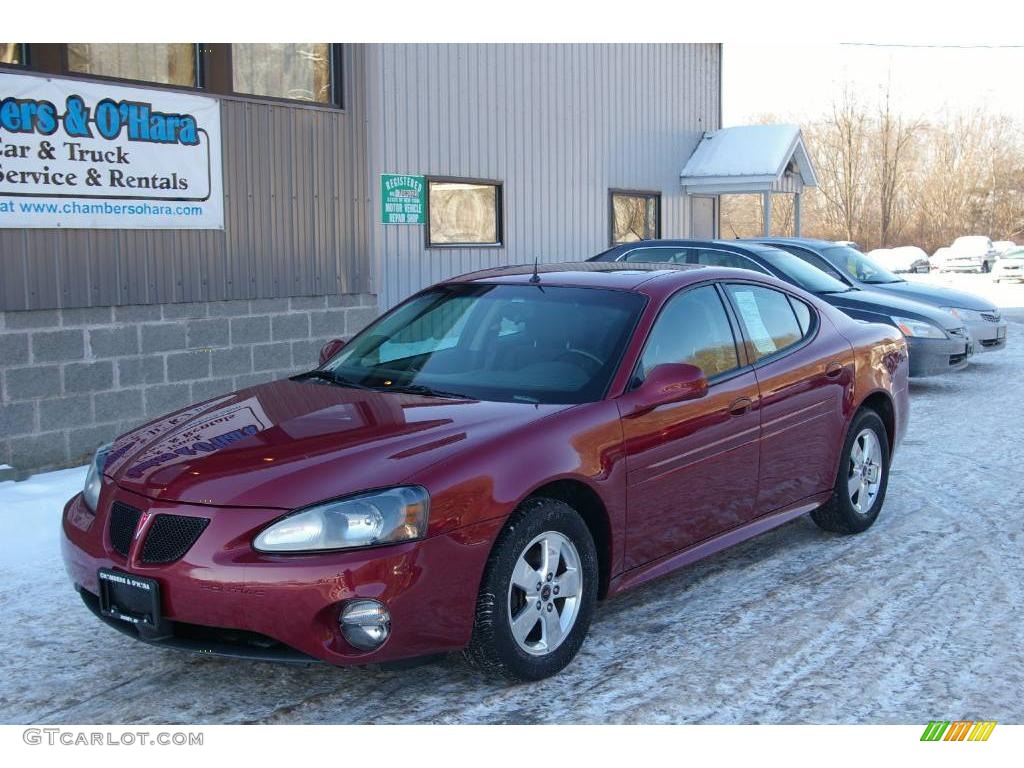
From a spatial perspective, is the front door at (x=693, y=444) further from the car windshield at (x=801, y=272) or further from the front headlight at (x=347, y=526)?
the car windshield at (x=801, y=272)

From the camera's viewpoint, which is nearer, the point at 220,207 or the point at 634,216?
the point at 220,207

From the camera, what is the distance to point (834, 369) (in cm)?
608

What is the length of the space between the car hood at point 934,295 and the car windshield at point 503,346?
8126 millimetres

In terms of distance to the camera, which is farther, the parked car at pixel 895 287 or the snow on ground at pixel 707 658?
the parked car at pixel 895 287

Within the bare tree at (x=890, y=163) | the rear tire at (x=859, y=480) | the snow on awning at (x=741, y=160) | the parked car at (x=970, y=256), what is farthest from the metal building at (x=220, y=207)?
the bare tree at (x=890, y=163)

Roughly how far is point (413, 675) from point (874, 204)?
211 feet

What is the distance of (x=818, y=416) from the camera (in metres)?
5.90

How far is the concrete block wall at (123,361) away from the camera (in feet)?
26.2

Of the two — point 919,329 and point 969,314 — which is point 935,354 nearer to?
point 919,329

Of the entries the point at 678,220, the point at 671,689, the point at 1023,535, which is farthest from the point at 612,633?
the point at 678,220

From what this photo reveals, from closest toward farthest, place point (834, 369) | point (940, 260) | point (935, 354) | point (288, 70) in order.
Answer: point (834, 369)
point (288, 70)
point (935, 354)
point (940, 260)

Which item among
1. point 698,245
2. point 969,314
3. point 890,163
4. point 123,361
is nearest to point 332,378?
point 123,361

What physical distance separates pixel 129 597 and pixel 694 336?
2.72m

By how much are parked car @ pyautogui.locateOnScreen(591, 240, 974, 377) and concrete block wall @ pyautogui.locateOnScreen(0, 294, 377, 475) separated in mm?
4421
